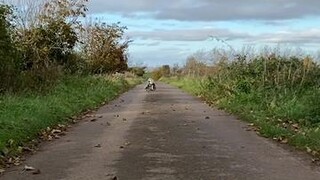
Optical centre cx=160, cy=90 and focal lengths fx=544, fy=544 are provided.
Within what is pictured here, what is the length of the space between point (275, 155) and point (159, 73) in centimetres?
8707

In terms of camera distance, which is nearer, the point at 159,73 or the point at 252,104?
the point at 252,104

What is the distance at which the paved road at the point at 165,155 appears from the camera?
314 inches

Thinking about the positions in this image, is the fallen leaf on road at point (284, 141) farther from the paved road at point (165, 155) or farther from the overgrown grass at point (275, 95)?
the paved road at point (165, 155)

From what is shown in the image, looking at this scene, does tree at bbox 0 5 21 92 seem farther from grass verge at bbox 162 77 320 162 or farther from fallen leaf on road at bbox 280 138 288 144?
fallen leaf on road at bbox 280 138 288 144

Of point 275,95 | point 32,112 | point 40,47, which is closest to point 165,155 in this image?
point 32,112

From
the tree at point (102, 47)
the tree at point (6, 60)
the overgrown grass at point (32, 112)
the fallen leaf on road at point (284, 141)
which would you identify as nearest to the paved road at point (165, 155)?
the fallen leaf on road at point (284, 141)

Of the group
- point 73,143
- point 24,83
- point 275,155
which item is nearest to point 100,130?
point 73,143

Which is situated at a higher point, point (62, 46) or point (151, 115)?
point (62, 46)

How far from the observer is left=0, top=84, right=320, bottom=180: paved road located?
314 inches

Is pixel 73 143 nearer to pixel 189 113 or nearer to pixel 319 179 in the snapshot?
pixel 319 179

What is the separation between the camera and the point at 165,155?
956 centimetres

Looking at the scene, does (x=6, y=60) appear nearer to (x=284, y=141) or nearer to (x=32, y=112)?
(x=32, y=112)

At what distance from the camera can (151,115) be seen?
689 inches

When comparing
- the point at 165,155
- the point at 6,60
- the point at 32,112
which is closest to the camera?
the point at 165,155
